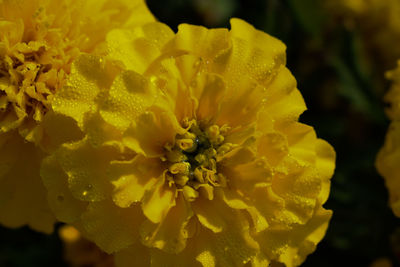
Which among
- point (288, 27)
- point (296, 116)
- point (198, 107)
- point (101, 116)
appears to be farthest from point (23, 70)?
point (288, 27)

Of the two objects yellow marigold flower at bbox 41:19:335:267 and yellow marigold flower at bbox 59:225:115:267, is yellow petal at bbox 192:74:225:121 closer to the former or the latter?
yellow marigold flower at bbox 41:19:335:267

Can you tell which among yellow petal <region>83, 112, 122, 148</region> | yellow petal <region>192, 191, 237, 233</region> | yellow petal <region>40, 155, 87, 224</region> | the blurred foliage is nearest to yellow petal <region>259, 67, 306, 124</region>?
yellow petal <region>192, 191, 237, 233</region>

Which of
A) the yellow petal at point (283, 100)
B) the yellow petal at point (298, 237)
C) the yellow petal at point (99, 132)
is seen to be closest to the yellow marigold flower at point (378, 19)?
the yellow petal at point (283, 100)

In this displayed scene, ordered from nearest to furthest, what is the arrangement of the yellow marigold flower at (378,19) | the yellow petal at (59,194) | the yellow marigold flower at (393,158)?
the yellow petal at (59,194), the yellow marigold flower at (393,158), the yellow marigold flower at (378,19)

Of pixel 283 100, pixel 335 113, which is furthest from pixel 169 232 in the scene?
pixel 335 113

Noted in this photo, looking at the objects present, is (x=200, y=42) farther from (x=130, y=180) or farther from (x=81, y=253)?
(x=81, y=253)

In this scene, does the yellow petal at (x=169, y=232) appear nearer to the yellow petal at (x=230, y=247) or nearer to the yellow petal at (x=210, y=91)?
the yellow petal at (x=230, y=247)
